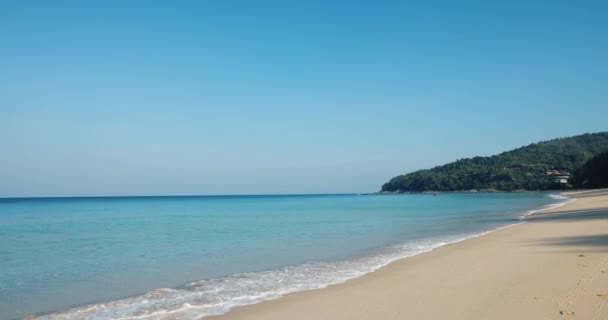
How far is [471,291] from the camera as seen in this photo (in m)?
7.67

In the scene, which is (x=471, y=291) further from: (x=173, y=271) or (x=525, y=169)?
(x=525, y=169)

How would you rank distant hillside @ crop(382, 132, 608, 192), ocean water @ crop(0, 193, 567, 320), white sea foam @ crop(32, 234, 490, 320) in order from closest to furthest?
white sea foam @ crop(32, 234, 490, 320)
ocean water @ crop(0, 193, 567, 320)
distant hillside @ crop(382, 132, 608, 192)

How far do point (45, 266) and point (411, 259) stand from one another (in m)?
11.0

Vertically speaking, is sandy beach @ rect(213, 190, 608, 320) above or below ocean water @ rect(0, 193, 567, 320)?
above

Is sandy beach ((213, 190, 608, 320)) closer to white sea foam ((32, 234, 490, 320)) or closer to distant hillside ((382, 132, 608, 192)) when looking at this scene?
white sea foam ((32, 234, 490, 320))

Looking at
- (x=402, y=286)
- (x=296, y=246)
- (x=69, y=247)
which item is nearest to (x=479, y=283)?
(x=402, y=286)

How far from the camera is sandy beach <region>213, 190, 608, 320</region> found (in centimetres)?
643

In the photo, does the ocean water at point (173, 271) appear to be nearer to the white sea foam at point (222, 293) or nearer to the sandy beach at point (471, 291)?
the white sea foam at point (222, 293)

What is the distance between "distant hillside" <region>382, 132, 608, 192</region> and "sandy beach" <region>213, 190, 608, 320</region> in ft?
364

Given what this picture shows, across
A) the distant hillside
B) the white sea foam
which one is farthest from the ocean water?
the distant hillside

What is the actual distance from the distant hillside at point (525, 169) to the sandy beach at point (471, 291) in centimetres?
11094

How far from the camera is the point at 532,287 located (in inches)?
305

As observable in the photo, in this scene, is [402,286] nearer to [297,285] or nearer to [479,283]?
[479,283]

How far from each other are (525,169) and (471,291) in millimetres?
148288
